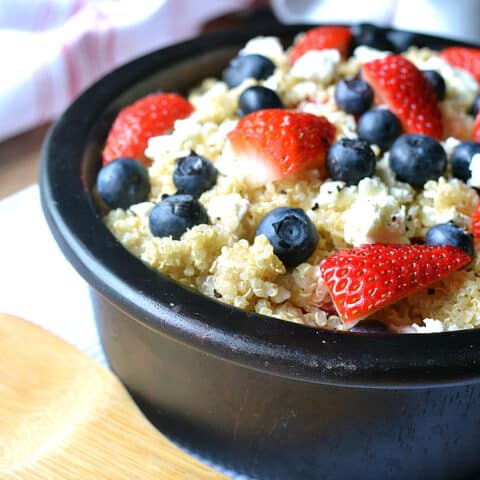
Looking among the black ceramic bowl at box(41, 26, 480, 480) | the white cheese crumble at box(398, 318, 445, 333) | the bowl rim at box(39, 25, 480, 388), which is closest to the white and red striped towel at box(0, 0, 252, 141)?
the black ceramic bowl at box(41, 26, 480, 480)

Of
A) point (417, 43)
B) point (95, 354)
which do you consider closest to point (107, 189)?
point (95, 354)

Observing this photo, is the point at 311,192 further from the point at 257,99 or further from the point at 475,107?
the point at 475,107

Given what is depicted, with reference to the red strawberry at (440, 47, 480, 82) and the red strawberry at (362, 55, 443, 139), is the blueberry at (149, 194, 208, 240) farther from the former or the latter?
the red strawberry at (440, 47, 480, 82)

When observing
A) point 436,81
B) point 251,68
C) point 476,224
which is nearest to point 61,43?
point 251,68

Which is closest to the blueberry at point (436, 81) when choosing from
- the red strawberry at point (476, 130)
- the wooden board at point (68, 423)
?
the red strawberry at point (476, 130)

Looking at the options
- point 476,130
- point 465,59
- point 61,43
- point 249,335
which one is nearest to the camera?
point 249,335

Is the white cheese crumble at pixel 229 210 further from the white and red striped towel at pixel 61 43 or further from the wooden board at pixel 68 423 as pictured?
the white and red striped towel at pixel 61 43
